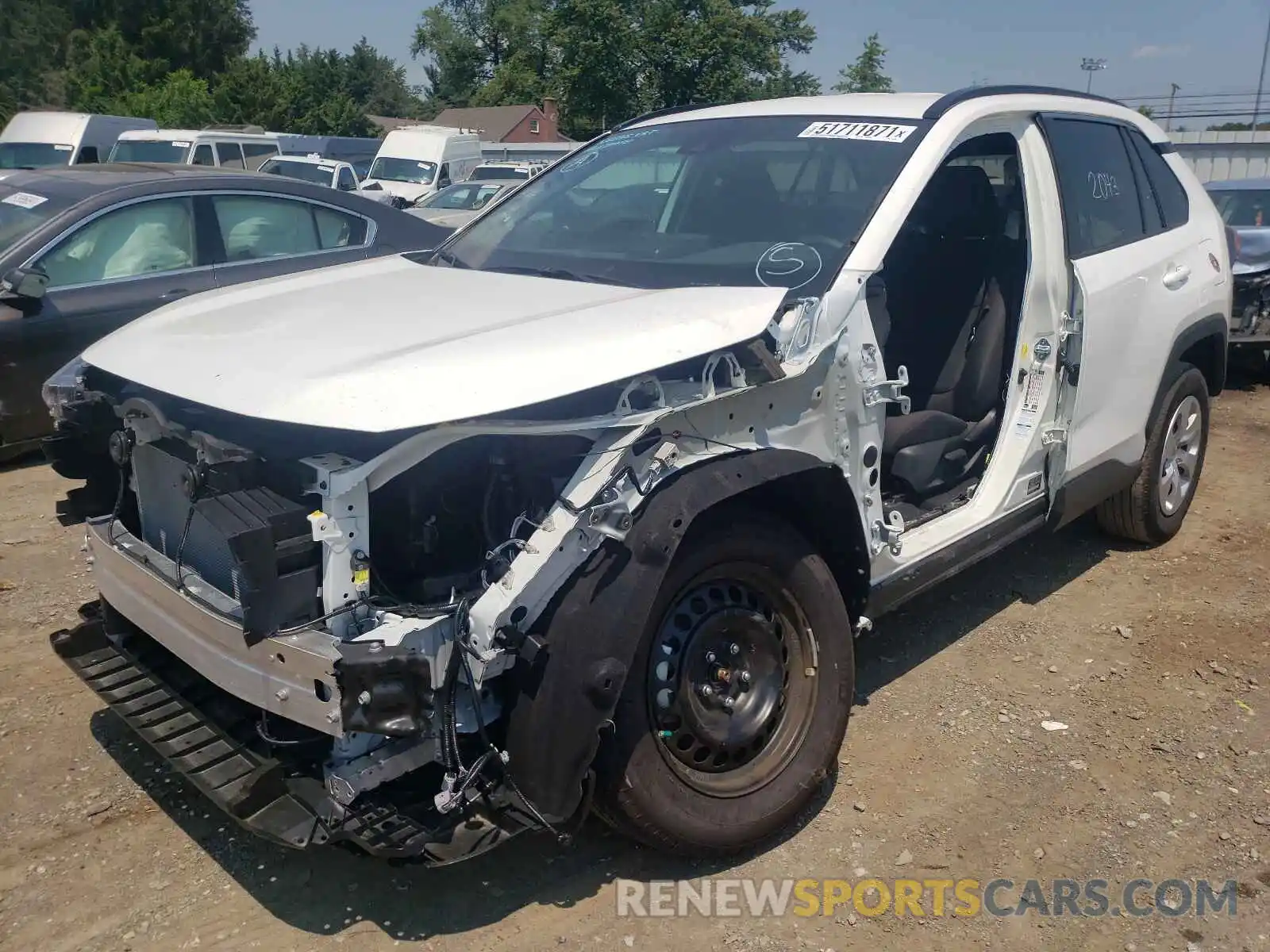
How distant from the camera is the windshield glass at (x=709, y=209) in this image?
11.0 feet

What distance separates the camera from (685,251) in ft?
11.6

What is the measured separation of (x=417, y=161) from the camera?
21500mm

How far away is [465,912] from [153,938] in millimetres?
786

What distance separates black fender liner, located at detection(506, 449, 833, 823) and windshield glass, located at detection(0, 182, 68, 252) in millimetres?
5223

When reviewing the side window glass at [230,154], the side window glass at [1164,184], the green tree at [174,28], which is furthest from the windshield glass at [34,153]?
the green tree at [174,28]

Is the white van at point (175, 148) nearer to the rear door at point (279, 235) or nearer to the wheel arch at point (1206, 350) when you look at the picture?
the rear door at point (279, 235)

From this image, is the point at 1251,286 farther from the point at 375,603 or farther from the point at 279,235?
the point at 375,603

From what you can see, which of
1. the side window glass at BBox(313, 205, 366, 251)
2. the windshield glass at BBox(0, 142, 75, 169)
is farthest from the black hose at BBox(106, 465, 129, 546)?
the windshield glass at BBox(0, 142, 75, 169)

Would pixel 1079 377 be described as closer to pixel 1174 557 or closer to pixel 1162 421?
pixel 1162 421

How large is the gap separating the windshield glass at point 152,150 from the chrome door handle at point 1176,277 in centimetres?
1704

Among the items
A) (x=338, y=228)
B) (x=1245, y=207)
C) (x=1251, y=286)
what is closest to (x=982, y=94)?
(x=338, y=228)

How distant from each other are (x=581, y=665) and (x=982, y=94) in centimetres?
275

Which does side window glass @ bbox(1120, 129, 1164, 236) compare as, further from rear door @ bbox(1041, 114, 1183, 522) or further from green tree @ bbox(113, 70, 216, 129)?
green tree @ bbox(113, 70, 216, 129)

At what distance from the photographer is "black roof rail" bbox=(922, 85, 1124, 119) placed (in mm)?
3682
